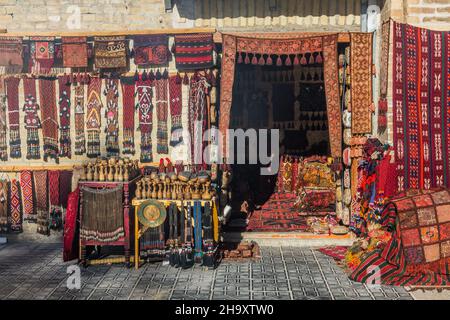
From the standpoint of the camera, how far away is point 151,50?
8297 mm

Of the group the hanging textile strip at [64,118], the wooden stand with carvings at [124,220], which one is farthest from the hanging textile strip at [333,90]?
the hanging textile strip at [64,118]

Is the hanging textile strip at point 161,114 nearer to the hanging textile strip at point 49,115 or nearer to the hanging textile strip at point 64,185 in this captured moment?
the hanging textile strip at point 64,185

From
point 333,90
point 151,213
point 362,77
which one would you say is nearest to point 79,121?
point 151,213

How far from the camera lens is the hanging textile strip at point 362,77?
804 centimetres

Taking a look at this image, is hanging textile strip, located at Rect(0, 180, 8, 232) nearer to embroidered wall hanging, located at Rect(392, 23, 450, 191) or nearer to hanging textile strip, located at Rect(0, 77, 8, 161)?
hanging textile strip, located at Rect(0, 77, 8, 161)

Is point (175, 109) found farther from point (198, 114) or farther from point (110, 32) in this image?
point (110, 32)

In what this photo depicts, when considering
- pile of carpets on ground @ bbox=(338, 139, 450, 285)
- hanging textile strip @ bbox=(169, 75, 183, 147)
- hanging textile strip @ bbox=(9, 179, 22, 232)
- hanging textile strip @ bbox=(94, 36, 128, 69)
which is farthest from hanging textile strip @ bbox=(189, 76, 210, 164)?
hanging textile strip @ bbox=(9, 179, 22, 232)

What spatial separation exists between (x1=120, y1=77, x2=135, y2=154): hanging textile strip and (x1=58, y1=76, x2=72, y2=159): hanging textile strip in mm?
1040

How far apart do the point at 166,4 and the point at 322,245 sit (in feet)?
17.0

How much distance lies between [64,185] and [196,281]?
3.61 meters

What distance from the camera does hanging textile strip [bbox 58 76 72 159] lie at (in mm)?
8523

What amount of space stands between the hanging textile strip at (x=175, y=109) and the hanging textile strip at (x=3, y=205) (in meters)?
3.27

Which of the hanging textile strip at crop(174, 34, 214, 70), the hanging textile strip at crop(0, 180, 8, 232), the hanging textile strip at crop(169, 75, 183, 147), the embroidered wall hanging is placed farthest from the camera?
the hanging textile strip at crop(0, 180, 8, 232)

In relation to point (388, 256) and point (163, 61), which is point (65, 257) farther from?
point (388, 256)
